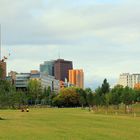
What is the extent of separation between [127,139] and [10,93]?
138 metres

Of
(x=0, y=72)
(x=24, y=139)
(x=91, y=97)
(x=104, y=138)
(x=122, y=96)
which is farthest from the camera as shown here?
(x=91, y=97)

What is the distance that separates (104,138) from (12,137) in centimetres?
596

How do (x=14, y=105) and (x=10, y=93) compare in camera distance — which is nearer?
(x=10, y=93)

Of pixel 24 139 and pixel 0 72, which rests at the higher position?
pixel 0 72

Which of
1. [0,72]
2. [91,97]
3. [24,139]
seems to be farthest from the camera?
[91,97]

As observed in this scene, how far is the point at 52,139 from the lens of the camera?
29.4m

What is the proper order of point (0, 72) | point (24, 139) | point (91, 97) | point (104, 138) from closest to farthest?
point (24, 139)
point (104, 138)
point (0, 72)
point (91, 97)

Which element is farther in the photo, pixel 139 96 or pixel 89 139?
pixel 139 96

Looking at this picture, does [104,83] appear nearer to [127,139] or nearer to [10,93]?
[10,93]

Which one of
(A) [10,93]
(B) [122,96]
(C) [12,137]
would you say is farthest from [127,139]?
(A) [10,93]

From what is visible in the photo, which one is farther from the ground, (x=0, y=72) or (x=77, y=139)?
(x=0, y=72)

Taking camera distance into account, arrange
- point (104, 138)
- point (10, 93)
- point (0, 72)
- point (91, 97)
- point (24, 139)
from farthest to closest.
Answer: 1. point (91, 97)
2. point (10, 93)
3. point (0, 72)
4. point (104, 138)
5. point (24, 139)

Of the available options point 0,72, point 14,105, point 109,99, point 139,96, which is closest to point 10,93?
point 14,105

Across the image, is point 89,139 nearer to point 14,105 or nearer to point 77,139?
point 77,139
